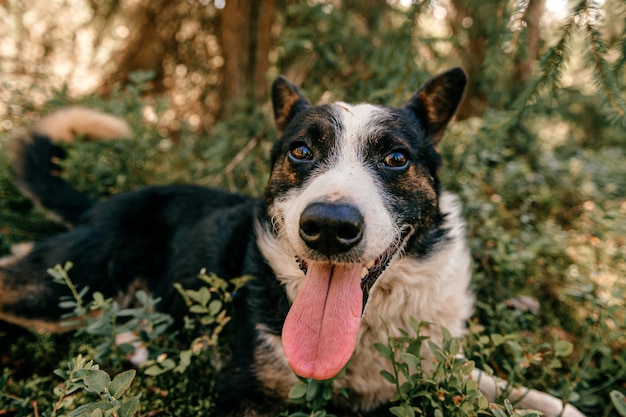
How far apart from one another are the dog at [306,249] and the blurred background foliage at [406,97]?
372 mm

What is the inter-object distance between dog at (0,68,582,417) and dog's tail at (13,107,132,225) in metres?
0.01

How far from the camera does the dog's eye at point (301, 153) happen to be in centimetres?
230

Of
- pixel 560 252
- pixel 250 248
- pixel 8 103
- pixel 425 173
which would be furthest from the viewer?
pixel 8 103

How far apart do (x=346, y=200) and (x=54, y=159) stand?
3.21m

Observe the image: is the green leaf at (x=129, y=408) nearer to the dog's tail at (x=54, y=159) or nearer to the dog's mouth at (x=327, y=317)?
the dog's mouth at (x=327, y=317)

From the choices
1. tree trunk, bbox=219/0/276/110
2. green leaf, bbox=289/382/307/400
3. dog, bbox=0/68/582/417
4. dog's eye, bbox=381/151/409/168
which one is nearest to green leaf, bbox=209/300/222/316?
dog, bbox=0/68/582/417

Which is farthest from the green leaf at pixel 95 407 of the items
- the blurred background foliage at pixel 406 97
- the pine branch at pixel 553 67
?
the pine branch at pixel 553 67

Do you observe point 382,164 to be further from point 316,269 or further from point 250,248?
point 250,248

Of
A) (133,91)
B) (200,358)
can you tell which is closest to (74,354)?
(200,358)

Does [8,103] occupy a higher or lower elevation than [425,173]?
higher

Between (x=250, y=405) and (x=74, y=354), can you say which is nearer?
(x=250, y=405)

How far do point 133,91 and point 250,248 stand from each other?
2500 millimetres

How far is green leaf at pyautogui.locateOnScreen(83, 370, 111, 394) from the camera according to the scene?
1.37 meters

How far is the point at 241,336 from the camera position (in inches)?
95.6
